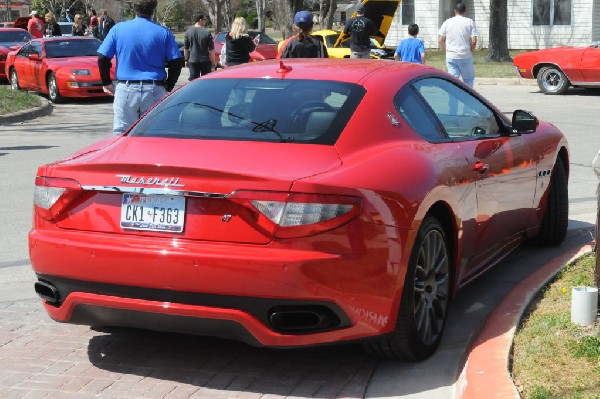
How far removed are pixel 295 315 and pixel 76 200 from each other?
1.23 m

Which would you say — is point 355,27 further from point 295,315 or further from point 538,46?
point 538,46

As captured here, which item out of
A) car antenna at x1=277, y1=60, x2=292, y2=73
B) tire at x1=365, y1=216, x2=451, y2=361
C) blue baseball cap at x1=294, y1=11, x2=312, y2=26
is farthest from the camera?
blue baseball cap at x1=294, y1=11, x2=312, y2=26

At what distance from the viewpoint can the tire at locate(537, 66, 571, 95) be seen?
887 inches

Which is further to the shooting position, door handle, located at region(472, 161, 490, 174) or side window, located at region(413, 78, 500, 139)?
side window, located at region(413, 78, 500, 139)

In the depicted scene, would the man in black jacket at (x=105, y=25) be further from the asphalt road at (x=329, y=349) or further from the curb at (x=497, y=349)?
the curb at (x=497, y=349)

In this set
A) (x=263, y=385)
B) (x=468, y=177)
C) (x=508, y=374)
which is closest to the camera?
(x=508, y=374)

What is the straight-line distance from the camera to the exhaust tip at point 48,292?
5.13m

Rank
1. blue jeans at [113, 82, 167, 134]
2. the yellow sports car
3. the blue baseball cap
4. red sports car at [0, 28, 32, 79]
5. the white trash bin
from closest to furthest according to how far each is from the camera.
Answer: the white trash bin
blue jeans at [113, 82, 167, 134]
the blue baseball cap
the yellow sports car
red sports car at [0, 28, 32, 79]

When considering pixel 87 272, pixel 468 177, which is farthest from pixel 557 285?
pixel 87 272

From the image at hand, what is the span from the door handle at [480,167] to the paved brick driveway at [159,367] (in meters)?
1.32

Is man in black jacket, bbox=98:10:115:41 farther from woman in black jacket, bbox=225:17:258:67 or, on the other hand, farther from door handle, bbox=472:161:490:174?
door handle, bbox=472:161:490:174

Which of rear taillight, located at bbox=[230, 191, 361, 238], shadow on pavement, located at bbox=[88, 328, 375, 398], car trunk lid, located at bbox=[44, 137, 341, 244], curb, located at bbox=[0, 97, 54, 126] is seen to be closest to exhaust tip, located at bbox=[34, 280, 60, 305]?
car trunk lid, located at bbox=[44, 137, 341, 244]

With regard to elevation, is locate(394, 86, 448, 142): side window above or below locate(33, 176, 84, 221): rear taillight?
above

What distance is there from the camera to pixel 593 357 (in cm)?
486
